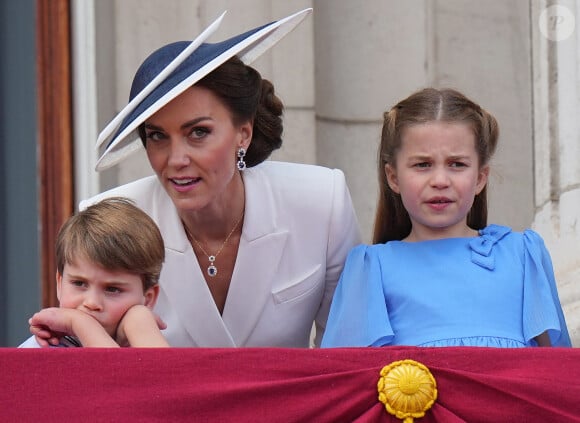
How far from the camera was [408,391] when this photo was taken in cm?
267

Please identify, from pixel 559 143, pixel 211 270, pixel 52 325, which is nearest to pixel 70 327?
pixel 52 325

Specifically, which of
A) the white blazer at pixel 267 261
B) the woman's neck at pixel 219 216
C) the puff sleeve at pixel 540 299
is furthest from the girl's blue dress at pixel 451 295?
the woman's neck at pixel 219 216

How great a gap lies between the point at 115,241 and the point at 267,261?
672mm

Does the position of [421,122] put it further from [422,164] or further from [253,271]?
[253,271]

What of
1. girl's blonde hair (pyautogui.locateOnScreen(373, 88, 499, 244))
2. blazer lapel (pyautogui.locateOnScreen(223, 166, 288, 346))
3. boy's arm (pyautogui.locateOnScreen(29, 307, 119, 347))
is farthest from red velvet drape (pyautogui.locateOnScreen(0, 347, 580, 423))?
blazer lapel (pyautogui.locateOnScreen(223, 166, 288, 346))

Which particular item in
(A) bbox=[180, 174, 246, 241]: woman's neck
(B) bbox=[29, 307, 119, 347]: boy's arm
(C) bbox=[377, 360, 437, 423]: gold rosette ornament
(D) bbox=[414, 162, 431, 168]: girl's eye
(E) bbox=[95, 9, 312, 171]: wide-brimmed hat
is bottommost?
(C) bbox=[377, 360, 437, 423]: gold rosette ornament

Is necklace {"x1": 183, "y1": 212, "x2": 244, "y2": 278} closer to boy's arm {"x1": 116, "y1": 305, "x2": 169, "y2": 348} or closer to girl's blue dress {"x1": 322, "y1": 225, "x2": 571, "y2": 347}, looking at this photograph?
girl's blue dress {"x1": 322, "y1": 225, "x2": 571, "y2": 347}

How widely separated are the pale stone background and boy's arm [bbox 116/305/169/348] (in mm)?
1803

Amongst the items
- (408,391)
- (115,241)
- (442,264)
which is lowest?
(408,391)

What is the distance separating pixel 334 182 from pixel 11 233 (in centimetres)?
158

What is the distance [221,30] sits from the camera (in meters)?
4.95

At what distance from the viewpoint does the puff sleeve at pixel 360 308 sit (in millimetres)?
3260

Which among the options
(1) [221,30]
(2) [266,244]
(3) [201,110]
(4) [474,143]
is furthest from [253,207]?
(1) [221,30]

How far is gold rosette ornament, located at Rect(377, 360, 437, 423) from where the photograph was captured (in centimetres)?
267
